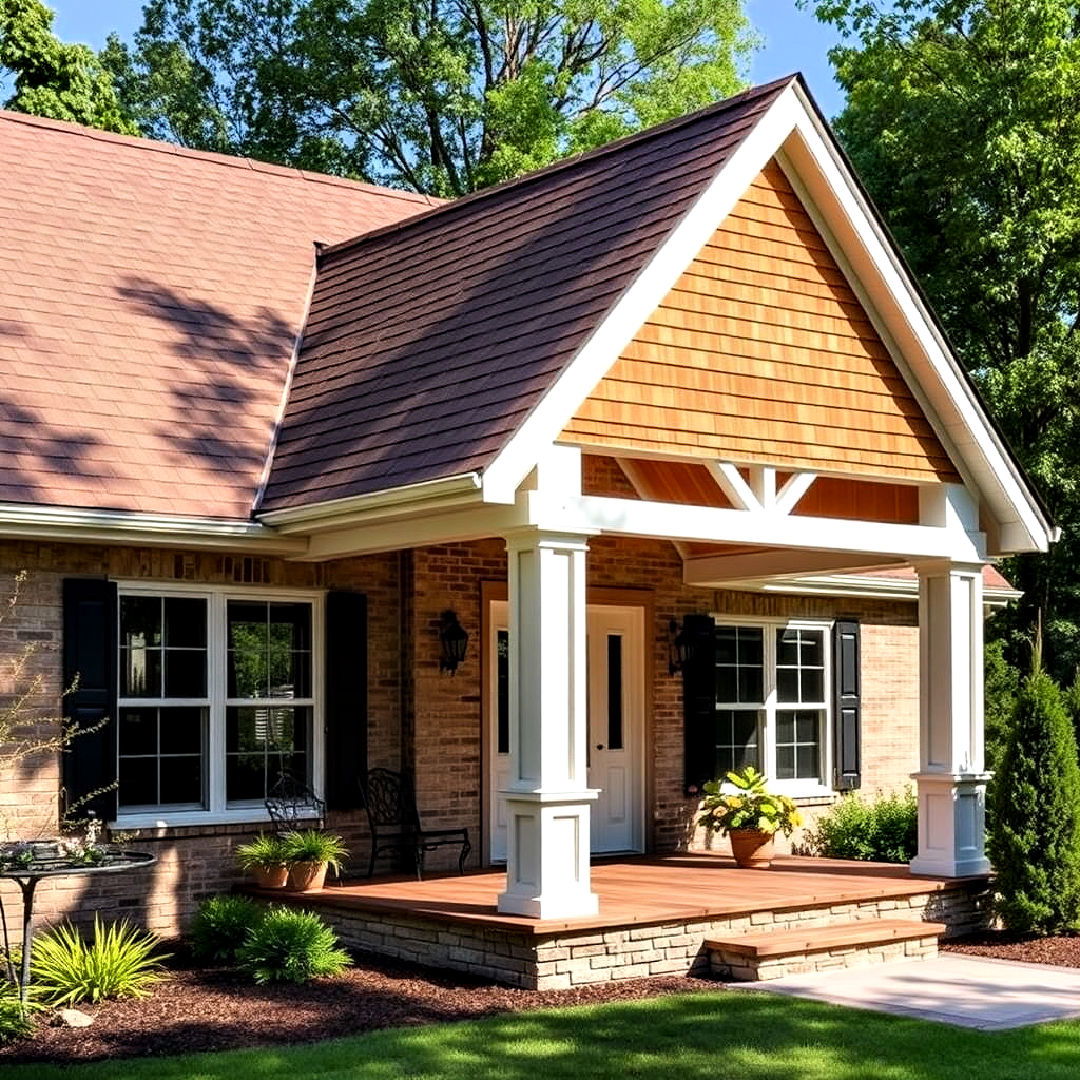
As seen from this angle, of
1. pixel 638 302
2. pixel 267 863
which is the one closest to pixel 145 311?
pixel 267 863

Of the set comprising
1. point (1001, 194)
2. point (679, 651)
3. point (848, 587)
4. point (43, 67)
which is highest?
point (43, 67)

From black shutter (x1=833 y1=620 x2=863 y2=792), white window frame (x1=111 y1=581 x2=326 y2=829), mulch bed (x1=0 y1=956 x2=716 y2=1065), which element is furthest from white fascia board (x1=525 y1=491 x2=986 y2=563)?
black shutter (x1=833 y1=620 x2=863 y2=792)

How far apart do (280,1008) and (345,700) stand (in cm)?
360

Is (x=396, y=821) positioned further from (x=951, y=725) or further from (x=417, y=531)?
(x=951, y=725)

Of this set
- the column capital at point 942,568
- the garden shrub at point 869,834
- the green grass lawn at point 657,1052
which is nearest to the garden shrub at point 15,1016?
the green grass lawn at point 657,1052

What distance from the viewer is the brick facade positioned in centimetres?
1209

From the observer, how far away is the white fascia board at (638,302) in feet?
34.7

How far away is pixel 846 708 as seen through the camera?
57.6 ft

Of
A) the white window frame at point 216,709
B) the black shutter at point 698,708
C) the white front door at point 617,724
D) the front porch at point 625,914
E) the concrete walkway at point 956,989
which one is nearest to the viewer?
the concrete walkway at point 956,989

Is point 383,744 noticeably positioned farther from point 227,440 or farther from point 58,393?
point 58,393

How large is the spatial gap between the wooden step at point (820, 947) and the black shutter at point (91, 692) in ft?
14.7

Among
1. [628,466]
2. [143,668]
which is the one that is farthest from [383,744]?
[628,466]

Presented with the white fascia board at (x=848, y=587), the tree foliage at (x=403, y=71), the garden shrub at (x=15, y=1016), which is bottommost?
the garden shrub at (x=15, y=1016)

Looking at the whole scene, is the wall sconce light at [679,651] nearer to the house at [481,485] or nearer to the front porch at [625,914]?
the house at [481,485]
